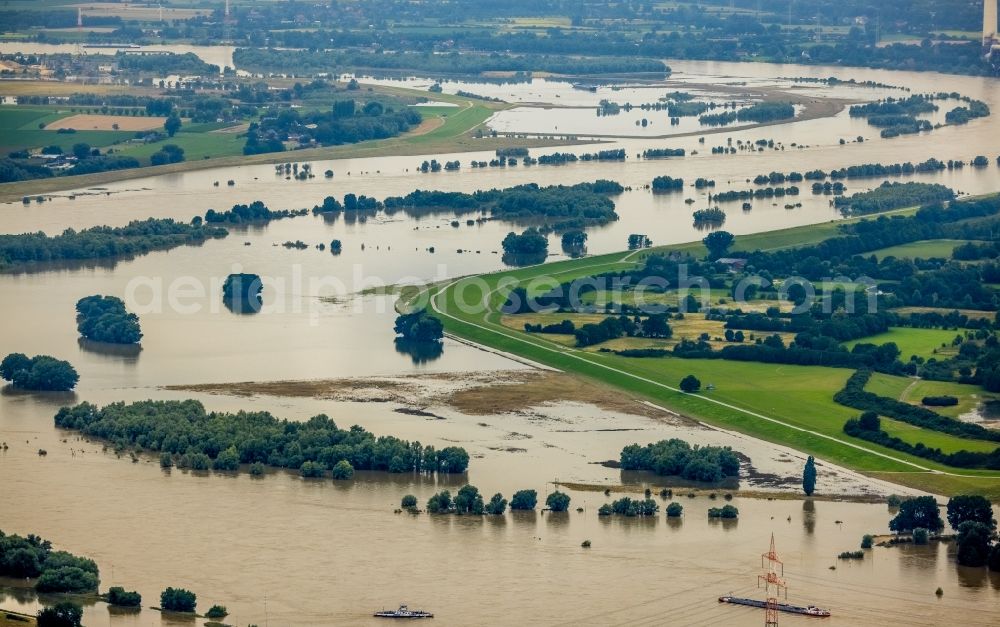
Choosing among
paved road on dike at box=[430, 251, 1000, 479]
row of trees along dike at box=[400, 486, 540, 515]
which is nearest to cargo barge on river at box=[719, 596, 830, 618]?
row of trees along dike at box=[400, 486, 540, 515]

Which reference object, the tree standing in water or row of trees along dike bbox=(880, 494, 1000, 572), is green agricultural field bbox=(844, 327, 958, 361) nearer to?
the tree standing in water

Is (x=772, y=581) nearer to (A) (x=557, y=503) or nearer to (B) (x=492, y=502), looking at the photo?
(A) (x=557, y=503)

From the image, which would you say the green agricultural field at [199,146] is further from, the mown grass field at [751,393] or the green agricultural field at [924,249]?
the green agricultural field at [924,249]

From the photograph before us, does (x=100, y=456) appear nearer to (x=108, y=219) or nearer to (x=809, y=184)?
(x=108, y=219)

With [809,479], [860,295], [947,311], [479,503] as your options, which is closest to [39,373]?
[479,503]

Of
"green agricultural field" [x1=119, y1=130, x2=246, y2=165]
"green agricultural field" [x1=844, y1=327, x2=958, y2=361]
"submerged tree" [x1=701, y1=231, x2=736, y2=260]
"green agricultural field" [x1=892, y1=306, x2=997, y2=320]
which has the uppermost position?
"green agricultural field" [x1=119, y1=130, x2=246, y2=165]

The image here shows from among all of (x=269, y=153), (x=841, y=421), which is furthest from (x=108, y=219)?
(x=841, y=421)
